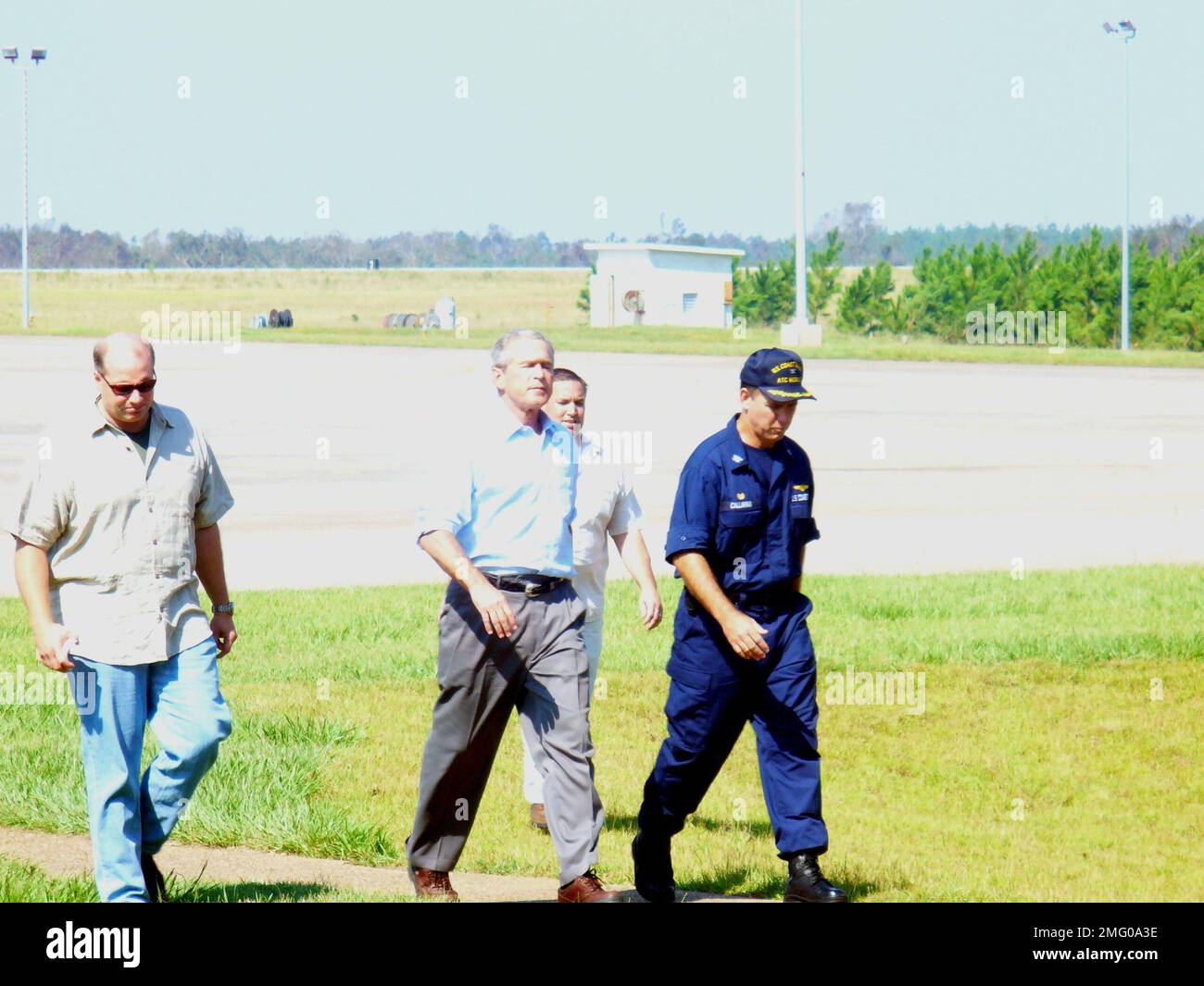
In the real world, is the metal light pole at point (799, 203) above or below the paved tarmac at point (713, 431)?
above

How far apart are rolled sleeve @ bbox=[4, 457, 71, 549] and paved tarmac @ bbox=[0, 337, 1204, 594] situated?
1.19m

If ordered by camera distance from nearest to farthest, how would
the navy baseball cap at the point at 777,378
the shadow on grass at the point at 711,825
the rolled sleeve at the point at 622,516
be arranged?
the navy baseball cap at the point at 777,378 < the rolled sleeve at the point at 622,516 < the shadow on grass at the point at 711,825

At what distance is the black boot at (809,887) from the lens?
592 centimetres

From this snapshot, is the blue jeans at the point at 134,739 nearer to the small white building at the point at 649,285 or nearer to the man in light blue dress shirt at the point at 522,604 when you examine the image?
the man in light blue dress shirt at the point at 522,604

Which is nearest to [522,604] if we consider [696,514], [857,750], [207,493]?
[696,514]

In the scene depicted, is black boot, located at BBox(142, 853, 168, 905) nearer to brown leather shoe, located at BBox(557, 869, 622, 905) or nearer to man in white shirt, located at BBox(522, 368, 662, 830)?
brown leather shoe, located at BBox(557, 869, 622, 905)

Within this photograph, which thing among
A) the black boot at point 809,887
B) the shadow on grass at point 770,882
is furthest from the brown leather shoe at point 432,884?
the black boot at point 809,887

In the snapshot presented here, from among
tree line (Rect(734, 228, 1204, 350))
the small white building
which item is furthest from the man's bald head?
the small white building

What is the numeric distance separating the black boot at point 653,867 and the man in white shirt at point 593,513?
0.69 m

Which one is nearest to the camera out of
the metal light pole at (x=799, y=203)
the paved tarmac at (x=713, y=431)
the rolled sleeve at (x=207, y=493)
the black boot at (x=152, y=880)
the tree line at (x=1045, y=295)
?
the rolled sleeve at (x=207, y=493)
